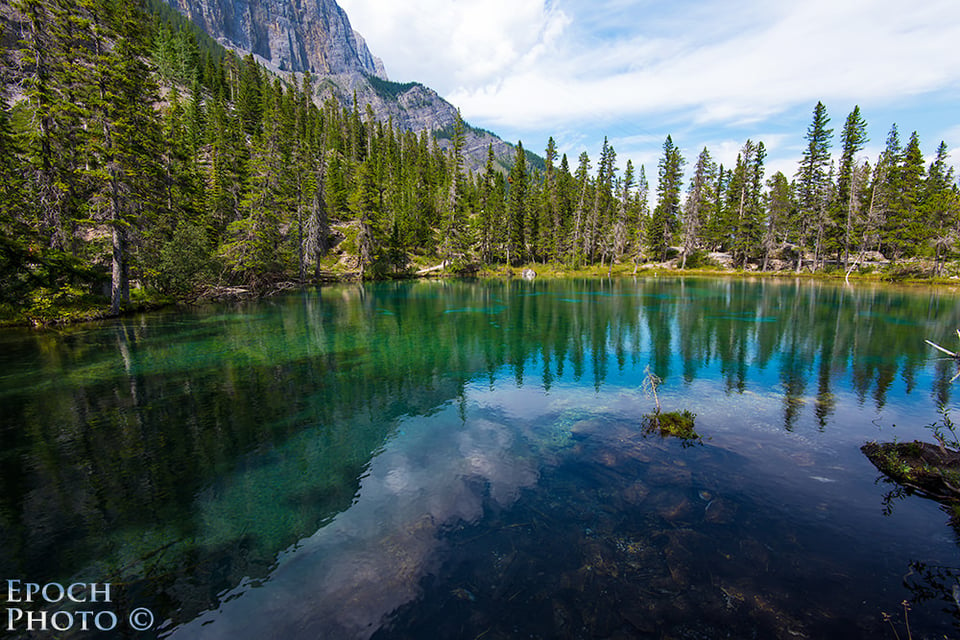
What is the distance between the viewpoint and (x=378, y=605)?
6441mm

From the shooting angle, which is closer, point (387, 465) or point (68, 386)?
point (387, 465)

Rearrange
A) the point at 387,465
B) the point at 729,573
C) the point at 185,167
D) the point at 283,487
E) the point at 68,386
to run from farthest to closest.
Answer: the point at 185,167
the point at 68,386
the point at 387,465
the point at 283,487
the point at 729,573

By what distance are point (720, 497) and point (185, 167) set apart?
67.2 m

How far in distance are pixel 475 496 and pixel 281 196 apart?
5695cm

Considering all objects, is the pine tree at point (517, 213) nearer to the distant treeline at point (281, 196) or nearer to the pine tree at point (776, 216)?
the distant treeline at point (281, 196)

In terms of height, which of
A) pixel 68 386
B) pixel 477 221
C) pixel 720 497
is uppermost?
pixel 477 221

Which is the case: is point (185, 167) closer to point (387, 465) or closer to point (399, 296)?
point (399, 296)

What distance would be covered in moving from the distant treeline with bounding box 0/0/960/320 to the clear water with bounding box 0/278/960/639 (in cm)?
1557

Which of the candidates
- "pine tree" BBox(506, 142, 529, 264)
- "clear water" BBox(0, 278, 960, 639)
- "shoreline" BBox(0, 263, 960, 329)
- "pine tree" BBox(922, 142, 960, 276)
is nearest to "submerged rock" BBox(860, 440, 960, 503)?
"clear water" BBox(0, 278, 960, 639)

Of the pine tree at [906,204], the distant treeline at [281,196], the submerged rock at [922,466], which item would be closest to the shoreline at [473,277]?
the distant treeline at [281,196]

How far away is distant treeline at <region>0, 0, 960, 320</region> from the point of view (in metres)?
28.6

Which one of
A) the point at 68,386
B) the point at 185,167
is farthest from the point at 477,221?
the point at 68,386

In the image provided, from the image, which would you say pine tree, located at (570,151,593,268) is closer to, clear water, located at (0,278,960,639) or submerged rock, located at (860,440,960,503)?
clear water, located at (0,278,960,639)

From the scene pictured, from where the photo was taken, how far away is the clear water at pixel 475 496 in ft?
20.7
